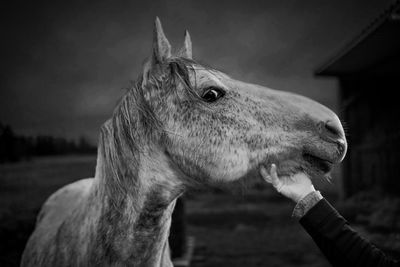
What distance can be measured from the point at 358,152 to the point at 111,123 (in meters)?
10.0

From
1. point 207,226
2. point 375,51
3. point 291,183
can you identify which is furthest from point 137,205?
point 207,226

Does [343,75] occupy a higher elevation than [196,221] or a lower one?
A: higher

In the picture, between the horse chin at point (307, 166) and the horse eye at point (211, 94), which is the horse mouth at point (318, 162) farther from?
the horse eye at point (211, 94)

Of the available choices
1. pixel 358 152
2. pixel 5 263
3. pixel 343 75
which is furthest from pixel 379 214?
pixel 5 263

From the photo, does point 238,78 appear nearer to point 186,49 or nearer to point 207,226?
point 186,49

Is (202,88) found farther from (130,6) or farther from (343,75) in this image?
(343,75)

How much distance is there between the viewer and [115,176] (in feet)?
4.59

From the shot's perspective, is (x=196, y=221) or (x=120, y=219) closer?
(x=120, y=219)

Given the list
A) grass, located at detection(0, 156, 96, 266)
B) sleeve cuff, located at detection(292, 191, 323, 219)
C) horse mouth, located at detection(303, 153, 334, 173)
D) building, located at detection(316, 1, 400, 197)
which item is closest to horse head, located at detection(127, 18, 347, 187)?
horse mouth, located at detection(303, 153, 334, 173)

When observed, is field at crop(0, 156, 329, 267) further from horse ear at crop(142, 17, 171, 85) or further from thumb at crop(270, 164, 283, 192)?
horse ear at crop(142, 17, 171, 85)

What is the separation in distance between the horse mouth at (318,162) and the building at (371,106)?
198 inches

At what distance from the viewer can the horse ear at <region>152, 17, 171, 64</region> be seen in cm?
135

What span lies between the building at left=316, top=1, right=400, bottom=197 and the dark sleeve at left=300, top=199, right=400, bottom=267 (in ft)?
17.1

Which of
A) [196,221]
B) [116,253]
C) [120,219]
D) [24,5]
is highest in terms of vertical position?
[24,5]
